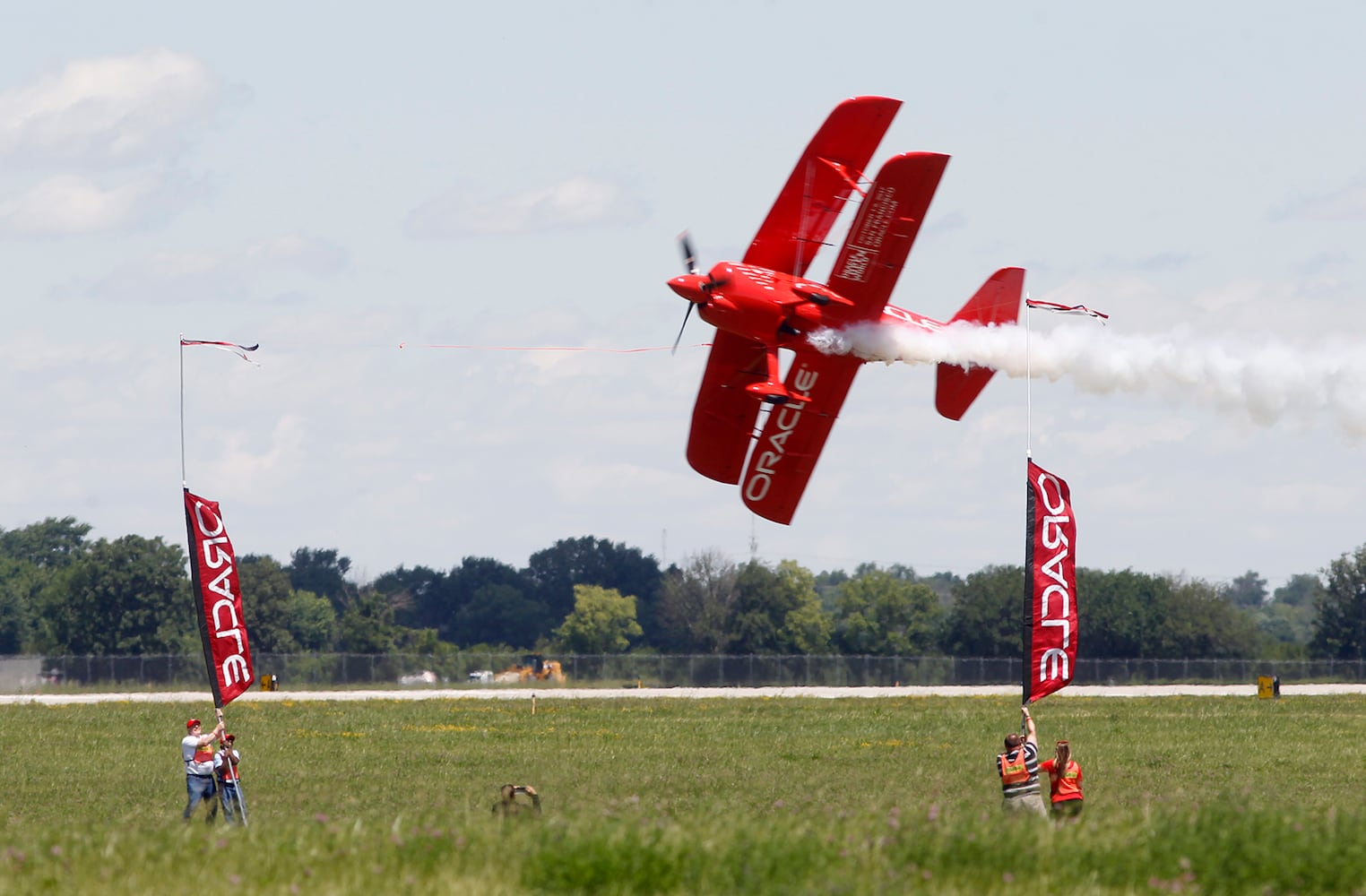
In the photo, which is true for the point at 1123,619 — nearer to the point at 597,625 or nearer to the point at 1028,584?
the point at 597,625

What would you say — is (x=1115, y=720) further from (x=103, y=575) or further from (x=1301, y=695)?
(x=103, y=575)

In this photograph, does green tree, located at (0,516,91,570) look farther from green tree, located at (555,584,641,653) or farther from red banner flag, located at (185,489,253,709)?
red banner flag, located at (185,489,253,709)

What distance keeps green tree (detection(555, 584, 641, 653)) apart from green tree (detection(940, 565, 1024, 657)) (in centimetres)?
4132

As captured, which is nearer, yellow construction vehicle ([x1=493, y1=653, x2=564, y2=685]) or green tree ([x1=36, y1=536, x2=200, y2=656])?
yellow construction vehicle ([x1=493, y1=653, x2=564, y2=685])

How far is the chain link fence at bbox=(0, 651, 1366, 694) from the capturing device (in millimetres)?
76706

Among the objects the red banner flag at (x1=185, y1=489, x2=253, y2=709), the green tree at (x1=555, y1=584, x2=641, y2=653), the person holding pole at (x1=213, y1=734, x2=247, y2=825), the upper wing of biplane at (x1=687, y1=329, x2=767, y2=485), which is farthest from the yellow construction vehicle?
the person holding pole at (x1=213, y1=734, x2=247, y2=825)

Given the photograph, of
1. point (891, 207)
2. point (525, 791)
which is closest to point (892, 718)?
point (891, 207)

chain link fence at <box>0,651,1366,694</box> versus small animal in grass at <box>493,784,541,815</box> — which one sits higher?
small animal in grass at <box>493,784,541,815</box>

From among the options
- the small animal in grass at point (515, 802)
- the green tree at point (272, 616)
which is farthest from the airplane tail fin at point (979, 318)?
the green tree at point (272, 616)

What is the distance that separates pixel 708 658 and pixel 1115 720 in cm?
3257

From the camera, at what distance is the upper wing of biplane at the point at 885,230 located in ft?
90.3

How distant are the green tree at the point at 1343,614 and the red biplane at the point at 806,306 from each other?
82820mm

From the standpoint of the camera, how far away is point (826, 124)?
28.9 m

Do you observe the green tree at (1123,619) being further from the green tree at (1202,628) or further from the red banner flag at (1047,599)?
the red banner flag at (1047,599)
